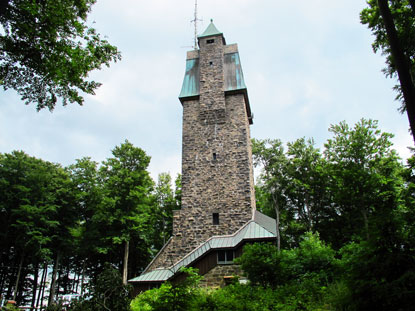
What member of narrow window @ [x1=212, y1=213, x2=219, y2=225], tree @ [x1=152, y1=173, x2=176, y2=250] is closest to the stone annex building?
narrow window @ [x1=212, y1=213, x2=219, y2=225]

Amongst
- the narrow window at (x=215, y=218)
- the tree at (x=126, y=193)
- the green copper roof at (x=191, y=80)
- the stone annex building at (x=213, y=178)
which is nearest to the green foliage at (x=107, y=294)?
the stone annex building at (x=213, y=178)

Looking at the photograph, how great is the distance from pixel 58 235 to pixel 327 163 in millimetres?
20555

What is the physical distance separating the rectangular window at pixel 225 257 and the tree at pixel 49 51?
26.7 feet

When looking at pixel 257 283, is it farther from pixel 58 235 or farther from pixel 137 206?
pixel 58 235

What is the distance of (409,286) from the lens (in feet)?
10.2

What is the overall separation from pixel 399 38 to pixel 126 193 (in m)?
17.1

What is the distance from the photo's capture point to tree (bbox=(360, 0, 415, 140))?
193 inches

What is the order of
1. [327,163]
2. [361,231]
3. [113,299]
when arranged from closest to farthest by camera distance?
[361,231], [113,299], [327,163]

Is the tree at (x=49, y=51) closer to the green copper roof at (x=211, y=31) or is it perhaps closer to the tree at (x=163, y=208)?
the green copper roof at (x=211, y=31)

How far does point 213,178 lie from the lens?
1541 centimetres

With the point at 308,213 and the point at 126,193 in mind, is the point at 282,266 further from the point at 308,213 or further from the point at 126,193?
the point at 308,213

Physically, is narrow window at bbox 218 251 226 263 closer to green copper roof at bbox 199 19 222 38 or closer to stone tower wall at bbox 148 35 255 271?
stone tower wall at bbox 148 35 255 271

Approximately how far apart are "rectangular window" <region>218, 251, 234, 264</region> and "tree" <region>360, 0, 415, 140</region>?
8370mm

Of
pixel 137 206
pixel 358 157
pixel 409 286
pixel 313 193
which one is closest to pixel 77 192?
pixel 137 206
